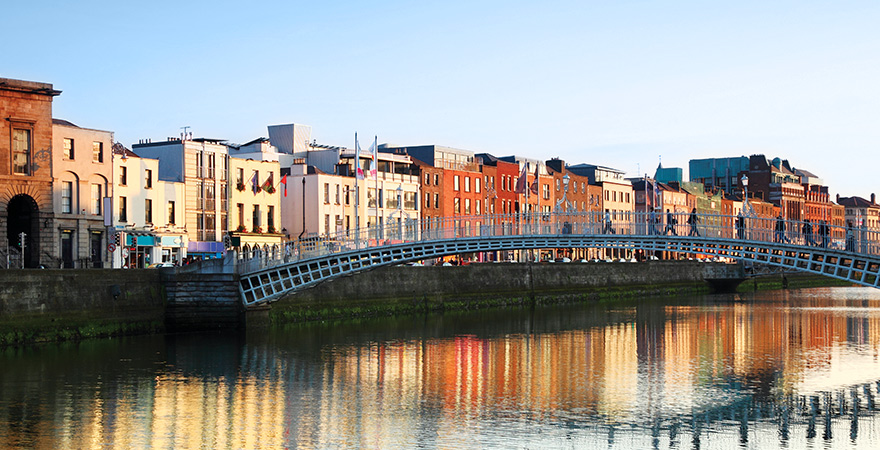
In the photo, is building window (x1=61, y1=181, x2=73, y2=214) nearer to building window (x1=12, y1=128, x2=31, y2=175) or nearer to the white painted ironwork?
building window (x1=12, y1=128, x2=31, y2=175)

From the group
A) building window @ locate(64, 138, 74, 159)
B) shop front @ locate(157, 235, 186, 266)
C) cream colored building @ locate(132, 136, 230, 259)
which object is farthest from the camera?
cream colored building @ locate(132, 136, 230, 259)

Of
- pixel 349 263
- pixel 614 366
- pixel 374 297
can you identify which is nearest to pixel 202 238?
pixel 374 297

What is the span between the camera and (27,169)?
4688 cm

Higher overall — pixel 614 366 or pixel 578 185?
pixel 578 185

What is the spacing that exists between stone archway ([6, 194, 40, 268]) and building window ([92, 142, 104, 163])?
490cm

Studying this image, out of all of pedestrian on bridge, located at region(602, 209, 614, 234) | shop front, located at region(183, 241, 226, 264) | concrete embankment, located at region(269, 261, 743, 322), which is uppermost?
pedestrian on bridge, located at region(602, 209, 614, 234)

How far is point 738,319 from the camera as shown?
2227 inches

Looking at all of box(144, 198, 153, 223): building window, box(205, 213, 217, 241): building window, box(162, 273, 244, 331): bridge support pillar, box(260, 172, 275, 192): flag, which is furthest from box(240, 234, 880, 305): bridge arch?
box(260, 172, 275, 192): flag

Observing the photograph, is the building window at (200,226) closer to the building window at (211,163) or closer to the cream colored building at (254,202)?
the cream colored building at (254,202)

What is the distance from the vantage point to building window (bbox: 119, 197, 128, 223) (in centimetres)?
6047

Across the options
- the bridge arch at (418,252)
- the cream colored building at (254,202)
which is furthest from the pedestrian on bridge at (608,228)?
the cream colored building at (254,202)

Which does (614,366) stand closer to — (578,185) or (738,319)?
(738,319)

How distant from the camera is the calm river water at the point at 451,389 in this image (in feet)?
81.5

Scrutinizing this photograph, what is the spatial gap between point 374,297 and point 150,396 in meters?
27.5
